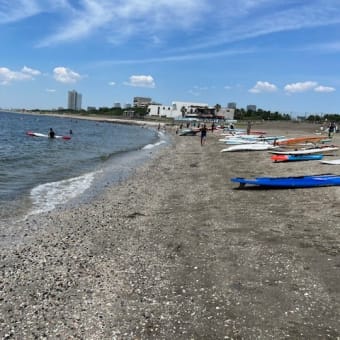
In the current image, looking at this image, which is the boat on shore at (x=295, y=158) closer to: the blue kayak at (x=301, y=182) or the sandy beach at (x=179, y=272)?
the blue kayak at (x=301, y=182)

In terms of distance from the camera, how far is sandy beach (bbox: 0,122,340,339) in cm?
560

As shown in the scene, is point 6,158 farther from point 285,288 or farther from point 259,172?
point 285,288

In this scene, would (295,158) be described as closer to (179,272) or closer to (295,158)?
(295,158)

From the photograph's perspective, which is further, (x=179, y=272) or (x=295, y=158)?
(x=295, y=158)

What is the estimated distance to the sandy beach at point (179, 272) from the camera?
5.60 m

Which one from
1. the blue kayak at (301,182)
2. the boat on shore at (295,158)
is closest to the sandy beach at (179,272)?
the blue kayak at (301,182)

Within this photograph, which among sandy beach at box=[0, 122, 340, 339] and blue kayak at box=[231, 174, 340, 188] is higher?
blue kayak at box=[231, 174, 340, 188]

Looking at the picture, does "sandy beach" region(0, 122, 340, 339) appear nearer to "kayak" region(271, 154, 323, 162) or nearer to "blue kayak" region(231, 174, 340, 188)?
"blue kayak" region(231, 174, 340, 188)

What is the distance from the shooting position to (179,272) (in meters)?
7.49

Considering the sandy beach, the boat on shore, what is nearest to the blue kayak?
the sandy beach

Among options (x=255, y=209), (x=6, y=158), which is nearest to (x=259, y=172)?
(x=255, y=209)

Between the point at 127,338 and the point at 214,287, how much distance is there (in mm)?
1997

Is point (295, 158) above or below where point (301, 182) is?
above

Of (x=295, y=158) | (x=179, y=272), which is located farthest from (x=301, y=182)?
(x=179, y=272)
